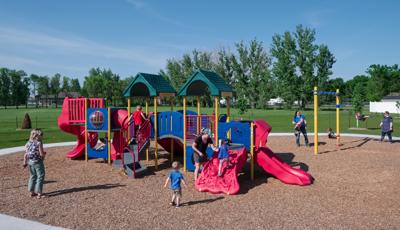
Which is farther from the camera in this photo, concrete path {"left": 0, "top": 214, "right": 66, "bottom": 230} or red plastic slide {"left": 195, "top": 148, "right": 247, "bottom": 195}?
red plastic slide {"left": 195, "top": 148, "right": 247, "bottom": 195}

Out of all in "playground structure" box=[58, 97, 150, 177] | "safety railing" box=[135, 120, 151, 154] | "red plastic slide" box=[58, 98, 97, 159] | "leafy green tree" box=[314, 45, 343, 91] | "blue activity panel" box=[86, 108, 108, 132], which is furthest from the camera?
"leafy green tree" box=[314, 45, 343, 91]

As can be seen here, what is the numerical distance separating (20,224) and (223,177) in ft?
16.5

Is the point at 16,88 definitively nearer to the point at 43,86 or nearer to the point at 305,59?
the point at 43,86

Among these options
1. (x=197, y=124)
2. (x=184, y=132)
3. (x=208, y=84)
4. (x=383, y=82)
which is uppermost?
(x=383, y=82)

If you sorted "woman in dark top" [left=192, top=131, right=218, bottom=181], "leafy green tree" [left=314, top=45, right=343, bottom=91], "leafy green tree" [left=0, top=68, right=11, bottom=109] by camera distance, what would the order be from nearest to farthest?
"woman in dark top" [left=192, top=131, right=218, bottom=181] → "leafy green tree" [left=314, top=45, right=343, bottom=91] → "leafy green tree" [left=0, top=68, right=11, bottom=109]

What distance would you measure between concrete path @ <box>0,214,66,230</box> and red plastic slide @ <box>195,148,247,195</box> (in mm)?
4079

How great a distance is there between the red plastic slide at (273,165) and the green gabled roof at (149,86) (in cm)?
373

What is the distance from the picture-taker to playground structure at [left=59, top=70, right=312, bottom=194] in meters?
9.88

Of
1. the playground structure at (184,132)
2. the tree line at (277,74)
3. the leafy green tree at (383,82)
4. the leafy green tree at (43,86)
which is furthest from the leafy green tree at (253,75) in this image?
the leafy green tree at (43,86)

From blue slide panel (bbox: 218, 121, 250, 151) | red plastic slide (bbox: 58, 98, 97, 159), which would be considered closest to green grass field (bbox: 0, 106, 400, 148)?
red plastic slide (bbox: 58, 98, 97, 159)

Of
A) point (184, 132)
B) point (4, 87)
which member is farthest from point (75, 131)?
point (4, 87)

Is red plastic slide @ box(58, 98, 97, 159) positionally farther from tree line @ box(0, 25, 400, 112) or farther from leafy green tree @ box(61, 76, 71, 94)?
leafy green tree @ box(61, 76, 71, 94)

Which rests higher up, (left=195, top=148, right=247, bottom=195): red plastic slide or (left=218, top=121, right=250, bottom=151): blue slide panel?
(left=218, top=121, right=250, bottom=151): blue slide panel

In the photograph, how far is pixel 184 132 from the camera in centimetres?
1166
